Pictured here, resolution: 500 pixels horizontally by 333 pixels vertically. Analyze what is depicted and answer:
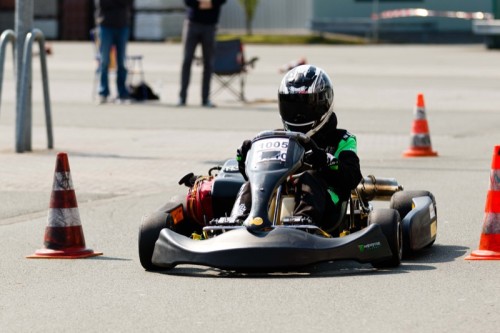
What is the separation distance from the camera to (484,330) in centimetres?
625

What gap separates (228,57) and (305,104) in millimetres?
13887

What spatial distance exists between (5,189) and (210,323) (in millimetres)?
6292

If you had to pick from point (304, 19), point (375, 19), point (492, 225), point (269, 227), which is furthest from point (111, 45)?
point (304, 19)

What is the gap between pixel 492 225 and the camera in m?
8.53

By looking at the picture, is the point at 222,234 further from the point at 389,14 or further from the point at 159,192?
the point at 389,14

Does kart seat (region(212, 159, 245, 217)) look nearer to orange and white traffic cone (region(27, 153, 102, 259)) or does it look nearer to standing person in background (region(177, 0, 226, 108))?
orange and white traffic cone (region(27, 153, 102, 259))

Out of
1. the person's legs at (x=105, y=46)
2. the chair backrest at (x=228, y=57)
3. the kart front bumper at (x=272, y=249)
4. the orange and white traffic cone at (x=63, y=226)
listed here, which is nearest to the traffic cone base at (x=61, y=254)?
the orange and white traffic cone at (x=63, y=226)

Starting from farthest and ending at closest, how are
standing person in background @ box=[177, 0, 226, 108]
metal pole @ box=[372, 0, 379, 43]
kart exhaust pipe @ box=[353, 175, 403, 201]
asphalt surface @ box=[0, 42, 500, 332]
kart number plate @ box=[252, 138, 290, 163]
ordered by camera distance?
metal pole @ box=[372, 0, 379, 43] < standing person in background @ box=[177, 0, 226, 108] < kart exhaust pipe @ box=[353, 175, 403, 201] < kart number plate @ box=[252, 138, 290, 163] < asphalt surface @ box=[0, 42, 500, 332]

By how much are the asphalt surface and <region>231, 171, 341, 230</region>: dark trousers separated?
32 centimetres

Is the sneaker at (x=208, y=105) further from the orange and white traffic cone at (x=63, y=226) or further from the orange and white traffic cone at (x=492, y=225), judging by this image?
the orange and white traffic cone at (x=492, y=225)

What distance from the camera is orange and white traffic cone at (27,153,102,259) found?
8828 mm

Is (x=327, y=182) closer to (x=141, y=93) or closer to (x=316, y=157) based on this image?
Result: (x=316, y=157)

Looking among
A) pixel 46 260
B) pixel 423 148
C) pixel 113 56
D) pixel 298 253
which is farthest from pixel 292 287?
pixel 113 56

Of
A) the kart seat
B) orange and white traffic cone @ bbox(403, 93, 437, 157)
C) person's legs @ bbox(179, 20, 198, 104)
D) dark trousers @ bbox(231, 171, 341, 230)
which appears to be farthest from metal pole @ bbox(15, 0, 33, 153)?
dark trousers @ bbox(231, 171, 341, 230)
